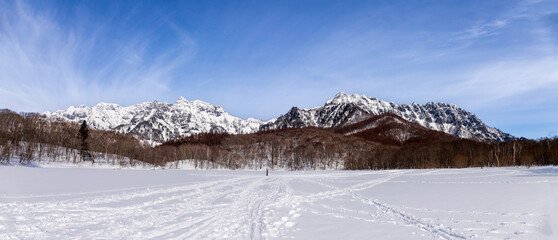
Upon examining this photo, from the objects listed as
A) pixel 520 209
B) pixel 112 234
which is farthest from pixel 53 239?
pixel 520 209

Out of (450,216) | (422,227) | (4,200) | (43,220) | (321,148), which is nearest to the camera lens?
(422,227)

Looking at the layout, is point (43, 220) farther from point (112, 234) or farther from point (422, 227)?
point (422, 227)

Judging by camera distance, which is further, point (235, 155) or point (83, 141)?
point (235, 155)

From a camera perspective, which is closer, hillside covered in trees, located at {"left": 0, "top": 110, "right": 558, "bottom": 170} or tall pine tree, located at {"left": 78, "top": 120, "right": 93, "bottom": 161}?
hillside covered in trees, located at {"left": 0, "top": 110, "right": 558, "bottom": 170}

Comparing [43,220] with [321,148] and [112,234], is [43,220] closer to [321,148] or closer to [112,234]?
[112,234]

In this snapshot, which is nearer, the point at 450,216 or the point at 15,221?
the point at 15,221

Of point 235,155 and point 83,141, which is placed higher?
point 83,141

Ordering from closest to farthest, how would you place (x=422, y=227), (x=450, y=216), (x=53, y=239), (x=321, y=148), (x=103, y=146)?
(x=53, y=239) → (x=422, y=227) → (x=450, y=216) → (x=103, y=146) → (x=321, y=148)

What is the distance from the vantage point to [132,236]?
9.09 meters

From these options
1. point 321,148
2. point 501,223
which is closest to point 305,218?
point 501,223

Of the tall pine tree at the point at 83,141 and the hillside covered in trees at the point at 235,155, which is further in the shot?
the tall pine tree at the point at 83,141

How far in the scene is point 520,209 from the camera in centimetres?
1255

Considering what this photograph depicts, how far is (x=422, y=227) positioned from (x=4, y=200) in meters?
20.8

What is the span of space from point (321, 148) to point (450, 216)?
18975 centimetres
